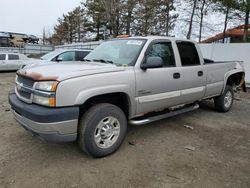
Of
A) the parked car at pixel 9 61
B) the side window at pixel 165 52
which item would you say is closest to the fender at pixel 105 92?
the side window at pixel 165 52

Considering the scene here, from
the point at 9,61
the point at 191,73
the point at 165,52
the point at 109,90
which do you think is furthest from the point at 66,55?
the point at 109,90

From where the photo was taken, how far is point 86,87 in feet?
9.55

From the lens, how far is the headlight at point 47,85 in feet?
8.93

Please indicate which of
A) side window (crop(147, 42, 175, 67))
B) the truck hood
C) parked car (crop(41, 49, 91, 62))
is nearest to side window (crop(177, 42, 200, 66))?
side window (crop(147, 42, 175, 67))

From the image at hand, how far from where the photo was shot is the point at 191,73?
15.0 ft

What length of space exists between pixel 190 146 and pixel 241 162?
2.62 feet

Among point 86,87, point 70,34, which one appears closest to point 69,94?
point 86,87

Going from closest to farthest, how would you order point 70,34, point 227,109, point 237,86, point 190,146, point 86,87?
point 86,87 → point 190,146 → point 227,109 → point 237,86 → point 70,34

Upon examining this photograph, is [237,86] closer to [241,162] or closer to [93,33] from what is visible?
[241,162]

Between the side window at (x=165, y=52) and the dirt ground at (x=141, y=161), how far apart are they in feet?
4.52

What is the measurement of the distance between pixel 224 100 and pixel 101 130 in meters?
4.05

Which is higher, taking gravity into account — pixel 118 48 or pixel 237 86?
pixel 118 48

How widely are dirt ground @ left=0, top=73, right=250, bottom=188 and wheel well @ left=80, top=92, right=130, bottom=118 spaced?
686 millimetres

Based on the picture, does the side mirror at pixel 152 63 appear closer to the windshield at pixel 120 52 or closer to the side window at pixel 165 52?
the windshield at pixel 120 52
